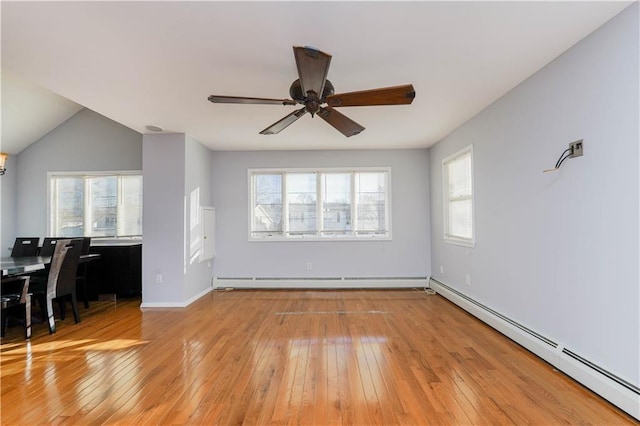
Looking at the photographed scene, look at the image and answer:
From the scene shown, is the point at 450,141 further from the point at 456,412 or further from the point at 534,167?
the point at 456,412

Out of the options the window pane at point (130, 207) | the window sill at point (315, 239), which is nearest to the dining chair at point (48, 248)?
the window pane at point (130, 207)

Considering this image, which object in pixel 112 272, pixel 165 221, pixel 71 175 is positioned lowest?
pixel 112 272

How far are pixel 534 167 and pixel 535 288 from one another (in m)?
1.08

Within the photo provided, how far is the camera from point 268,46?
7.23ft

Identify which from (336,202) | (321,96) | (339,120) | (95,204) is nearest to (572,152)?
(339,120)

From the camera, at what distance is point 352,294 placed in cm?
495

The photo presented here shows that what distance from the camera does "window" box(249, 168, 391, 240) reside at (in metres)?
5.49

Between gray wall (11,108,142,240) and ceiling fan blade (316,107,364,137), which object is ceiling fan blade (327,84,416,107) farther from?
gray wall (11,108,142,240)

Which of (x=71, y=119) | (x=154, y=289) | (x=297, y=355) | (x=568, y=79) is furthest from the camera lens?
(x=71, y=119)

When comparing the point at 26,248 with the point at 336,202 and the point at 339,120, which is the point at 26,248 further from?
the point at 339,120

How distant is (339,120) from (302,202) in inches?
118

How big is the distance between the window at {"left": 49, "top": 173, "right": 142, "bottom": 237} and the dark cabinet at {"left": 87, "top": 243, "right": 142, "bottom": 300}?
54 cm

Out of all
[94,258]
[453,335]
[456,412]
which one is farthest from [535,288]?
[94,258]

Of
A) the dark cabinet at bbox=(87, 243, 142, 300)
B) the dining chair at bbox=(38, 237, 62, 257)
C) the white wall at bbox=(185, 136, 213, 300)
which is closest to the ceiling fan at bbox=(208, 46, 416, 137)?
the white wall at bbox=(185, 136, 213, 300)
